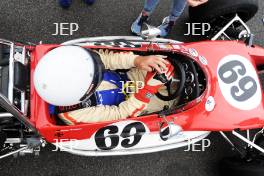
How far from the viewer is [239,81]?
6.36 feet

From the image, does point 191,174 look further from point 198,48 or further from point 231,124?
point 198,48

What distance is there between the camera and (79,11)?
8.46 feet

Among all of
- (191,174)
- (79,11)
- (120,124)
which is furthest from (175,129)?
(79,11)

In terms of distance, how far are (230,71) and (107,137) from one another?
0.71m

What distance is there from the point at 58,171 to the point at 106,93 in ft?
2.23

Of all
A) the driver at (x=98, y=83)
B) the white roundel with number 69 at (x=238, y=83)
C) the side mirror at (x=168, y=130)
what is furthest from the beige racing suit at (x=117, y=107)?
the white roundel with number 69 at (x=238, y=83)

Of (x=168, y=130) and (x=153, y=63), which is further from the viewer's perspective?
(x=168, y=130)

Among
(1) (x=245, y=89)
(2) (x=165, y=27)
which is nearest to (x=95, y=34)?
(2) (x=165, y=27)

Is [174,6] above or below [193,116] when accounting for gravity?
above

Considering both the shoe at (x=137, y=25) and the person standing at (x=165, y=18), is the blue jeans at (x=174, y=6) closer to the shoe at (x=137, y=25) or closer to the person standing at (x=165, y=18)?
the person standing at (x=165, y=18)

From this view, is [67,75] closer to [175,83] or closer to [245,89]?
[175,83]

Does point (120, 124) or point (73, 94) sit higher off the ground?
point (73, 94)

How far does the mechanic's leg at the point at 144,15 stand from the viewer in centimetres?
230

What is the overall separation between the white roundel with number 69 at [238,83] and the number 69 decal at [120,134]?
18.2 inches
